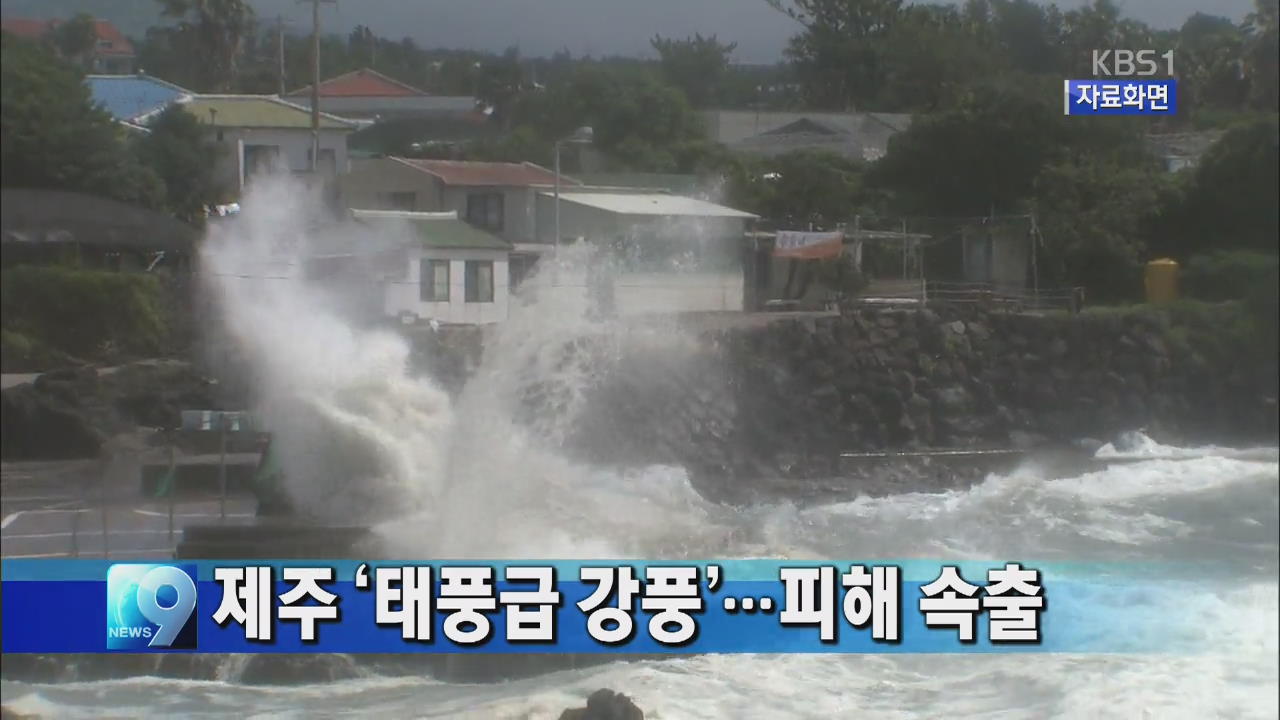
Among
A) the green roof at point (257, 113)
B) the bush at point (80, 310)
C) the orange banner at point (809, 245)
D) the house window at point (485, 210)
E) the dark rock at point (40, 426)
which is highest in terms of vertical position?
the green roof at point (257, 113)

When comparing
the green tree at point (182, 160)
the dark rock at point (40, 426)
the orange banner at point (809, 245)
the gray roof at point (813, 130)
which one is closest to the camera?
the dark rock at point (40, 426)

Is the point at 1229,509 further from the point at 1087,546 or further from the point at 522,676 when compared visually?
the point at 522,676

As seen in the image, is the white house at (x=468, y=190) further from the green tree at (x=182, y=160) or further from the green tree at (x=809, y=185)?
the green tree at (x=809, y=185)

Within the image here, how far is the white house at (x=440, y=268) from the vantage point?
9.72 ft

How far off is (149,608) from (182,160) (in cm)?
87

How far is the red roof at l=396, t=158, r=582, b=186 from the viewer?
2.99m

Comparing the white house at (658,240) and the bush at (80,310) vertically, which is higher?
the white house at (658,240)

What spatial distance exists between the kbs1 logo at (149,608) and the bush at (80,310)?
51 centimetres

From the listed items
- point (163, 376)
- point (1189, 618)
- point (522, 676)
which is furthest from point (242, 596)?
point (1189, 618)

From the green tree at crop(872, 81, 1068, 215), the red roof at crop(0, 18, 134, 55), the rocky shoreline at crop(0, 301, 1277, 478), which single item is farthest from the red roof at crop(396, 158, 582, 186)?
the green tree at crop(872, 81, 1068, 215)

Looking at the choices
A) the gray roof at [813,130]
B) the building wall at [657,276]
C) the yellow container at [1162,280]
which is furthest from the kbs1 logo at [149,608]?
the yellow container at [1162,280]

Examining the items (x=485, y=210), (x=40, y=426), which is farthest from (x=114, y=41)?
(x=485, y=210)

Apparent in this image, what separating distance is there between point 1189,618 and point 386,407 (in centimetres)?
169

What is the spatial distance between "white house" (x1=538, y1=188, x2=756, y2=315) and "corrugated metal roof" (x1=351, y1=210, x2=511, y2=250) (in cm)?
14
